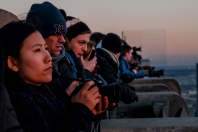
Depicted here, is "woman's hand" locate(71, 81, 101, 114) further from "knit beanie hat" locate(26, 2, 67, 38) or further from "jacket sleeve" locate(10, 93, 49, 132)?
"knit beanie hat" locate(26, 2, 67, 38)

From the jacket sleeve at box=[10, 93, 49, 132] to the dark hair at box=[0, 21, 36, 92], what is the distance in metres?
0.23

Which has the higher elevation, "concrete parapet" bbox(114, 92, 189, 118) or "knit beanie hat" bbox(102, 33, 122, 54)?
"knit beanie hat" bbox(102, 33, 122, 54)

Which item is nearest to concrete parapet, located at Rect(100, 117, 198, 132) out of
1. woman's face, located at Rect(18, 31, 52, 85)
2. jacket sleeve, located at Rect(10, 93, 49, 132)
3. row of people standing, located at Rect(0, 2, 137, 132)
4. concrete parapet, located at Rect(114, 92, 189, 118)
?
row of people standing, located at Rect(0, 2, 137, 132)

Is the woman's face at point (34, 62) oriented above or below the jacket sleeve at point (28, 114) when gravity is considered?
above

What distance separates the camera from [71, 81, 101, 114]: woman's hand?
2.43 metres

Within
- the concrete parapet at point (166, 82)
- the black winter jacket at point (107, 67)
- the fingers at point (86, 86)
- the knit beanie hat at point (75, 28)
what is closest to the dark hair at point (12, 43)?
the fingers at point (86, 86)

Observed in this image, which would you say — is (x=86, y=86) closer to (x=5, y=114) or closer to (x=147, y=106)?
(x=5, y=114)

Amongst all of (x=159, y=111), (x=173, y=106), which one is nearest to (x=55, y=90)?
(x=159, y=111)

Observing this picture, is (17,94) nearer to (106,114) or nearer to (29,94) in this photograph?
(29,94)

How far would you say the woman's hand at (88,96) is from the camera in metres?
2.43

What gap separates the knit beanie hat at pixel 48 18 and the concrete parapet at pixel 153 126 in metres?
0.96

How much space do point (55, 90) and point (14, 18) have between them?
0.67m

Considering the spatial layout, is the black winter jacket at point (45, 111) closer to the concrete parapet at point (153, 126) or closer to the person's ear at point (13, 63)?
the person's ear at point (13, 63)

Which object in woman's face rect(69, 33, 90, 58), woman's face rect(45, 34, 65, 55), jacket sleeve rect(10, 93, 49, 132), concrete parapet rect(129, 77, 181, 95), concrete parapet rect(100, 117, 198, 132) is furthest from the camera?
concrete parapet rect(129, 77, 181, 95)
